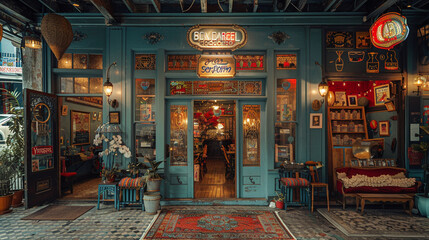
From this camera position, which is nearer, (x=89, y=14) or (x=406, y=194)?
(x=406, y=194)

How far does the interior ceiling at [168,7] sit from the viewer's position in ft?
17.8

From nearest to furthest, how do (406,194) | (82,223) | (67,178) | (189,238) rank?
(189,238) → (82,223) → (406,194) → (67,178)

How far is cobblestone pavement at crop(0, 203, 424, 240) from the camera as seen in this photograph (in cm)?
411

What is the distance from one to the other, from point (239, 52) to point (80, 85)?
4.44 metres

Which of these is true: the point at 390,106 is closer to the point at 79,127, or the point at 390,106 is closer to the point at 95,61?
the point at 95,61

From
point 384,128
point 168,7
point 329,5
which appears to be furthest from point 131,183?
point 384,128

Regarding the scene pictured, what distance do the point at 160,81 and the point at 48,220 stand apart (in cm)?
393

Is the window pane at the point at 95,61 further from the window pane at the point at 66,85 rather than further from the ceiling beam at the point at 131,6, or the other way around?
the ceiling beam at the point at 131,6

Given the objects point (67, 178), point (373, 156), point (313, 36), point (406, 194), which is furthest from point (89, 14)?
point (406, 194)

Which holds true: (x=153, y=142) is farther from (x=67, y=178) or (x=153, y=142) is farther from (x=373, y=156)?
(x=373, y=156)

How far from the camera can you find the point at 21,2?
561 centimetres

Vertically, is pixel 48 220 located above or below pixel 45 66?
below

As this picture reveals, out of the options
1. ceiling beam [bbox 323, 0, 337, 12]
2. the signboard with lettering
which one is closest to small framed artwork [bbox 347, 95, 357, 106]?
ceiling beam [bbox 323, 0, 337, 12]

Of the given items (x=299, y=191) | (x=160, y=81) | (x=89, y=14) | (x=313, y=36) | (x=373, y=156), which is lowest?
(x=299, y=191)
